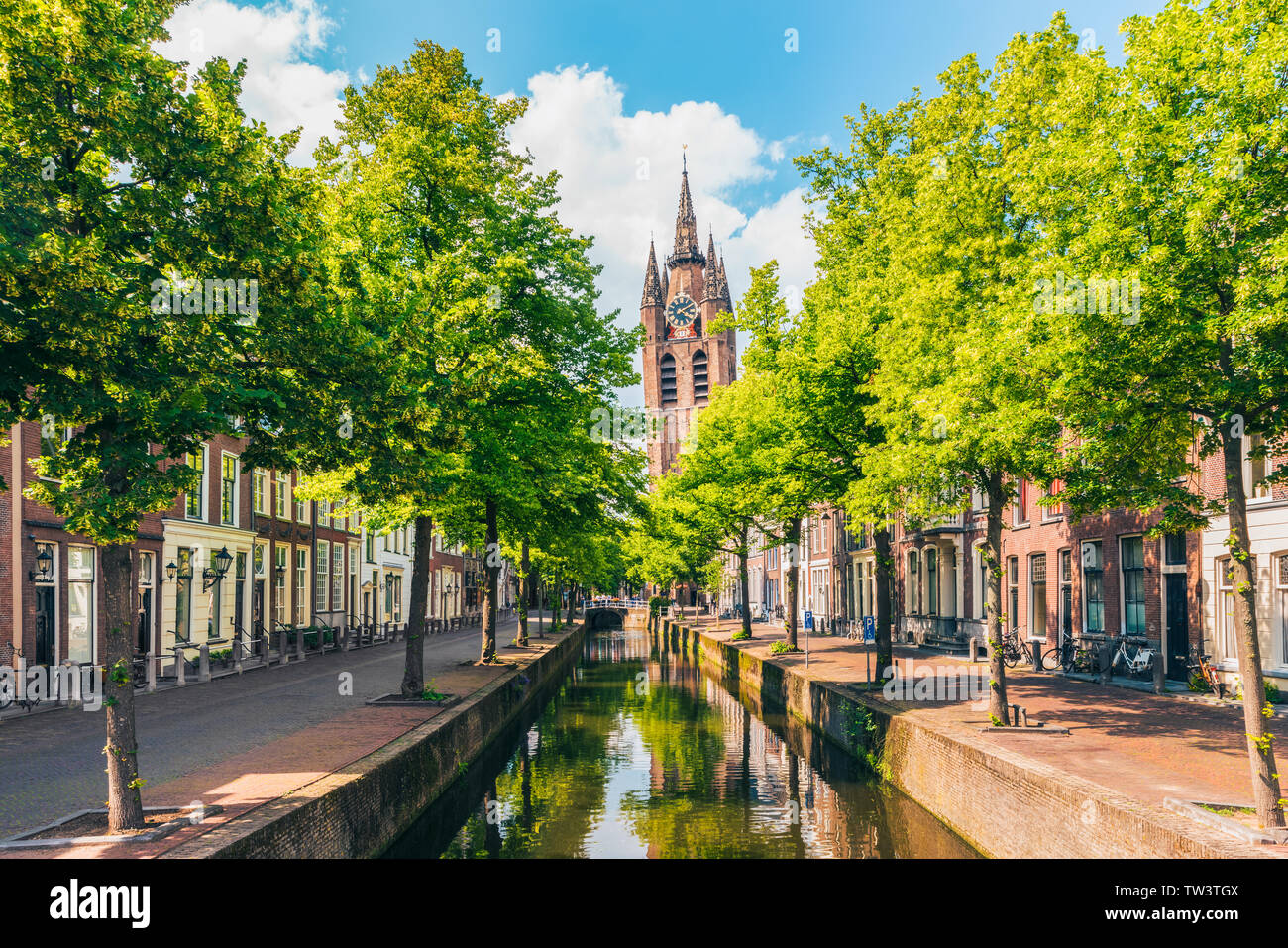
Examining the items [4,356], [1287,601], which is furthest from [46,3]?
[1287,601]

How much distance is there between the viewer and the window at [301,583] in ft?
118

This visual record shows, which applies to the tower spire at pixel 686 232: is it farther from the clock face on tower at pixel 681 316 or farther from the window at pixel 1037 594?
the window at pixel 1037 594

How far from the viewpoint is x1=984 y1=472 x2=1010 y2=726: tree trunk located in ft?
44.9

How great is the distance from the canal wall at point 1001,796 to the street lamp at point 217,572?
18.2 metres

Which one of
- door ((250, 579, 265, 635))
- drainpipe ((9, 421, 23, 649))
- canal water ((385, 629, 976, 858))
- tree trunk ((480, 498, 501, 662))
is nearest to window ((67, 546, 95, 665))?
drainpipe ((9, 421, 23, 649))

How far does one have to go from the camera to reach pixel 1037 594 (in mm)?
27078

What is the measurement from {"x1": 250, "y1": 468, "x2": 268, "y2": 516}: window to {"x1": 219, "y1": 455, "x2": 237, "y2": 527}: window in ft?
2.22

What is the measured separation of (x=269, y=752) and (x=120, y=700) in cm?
460

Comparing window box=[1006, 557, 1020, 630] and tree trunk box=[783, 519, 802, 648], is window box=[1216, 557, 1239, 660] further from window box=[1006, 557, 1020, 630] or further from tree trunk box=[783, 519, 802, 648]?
tree trunk box=[783, 519, 802, 648]
